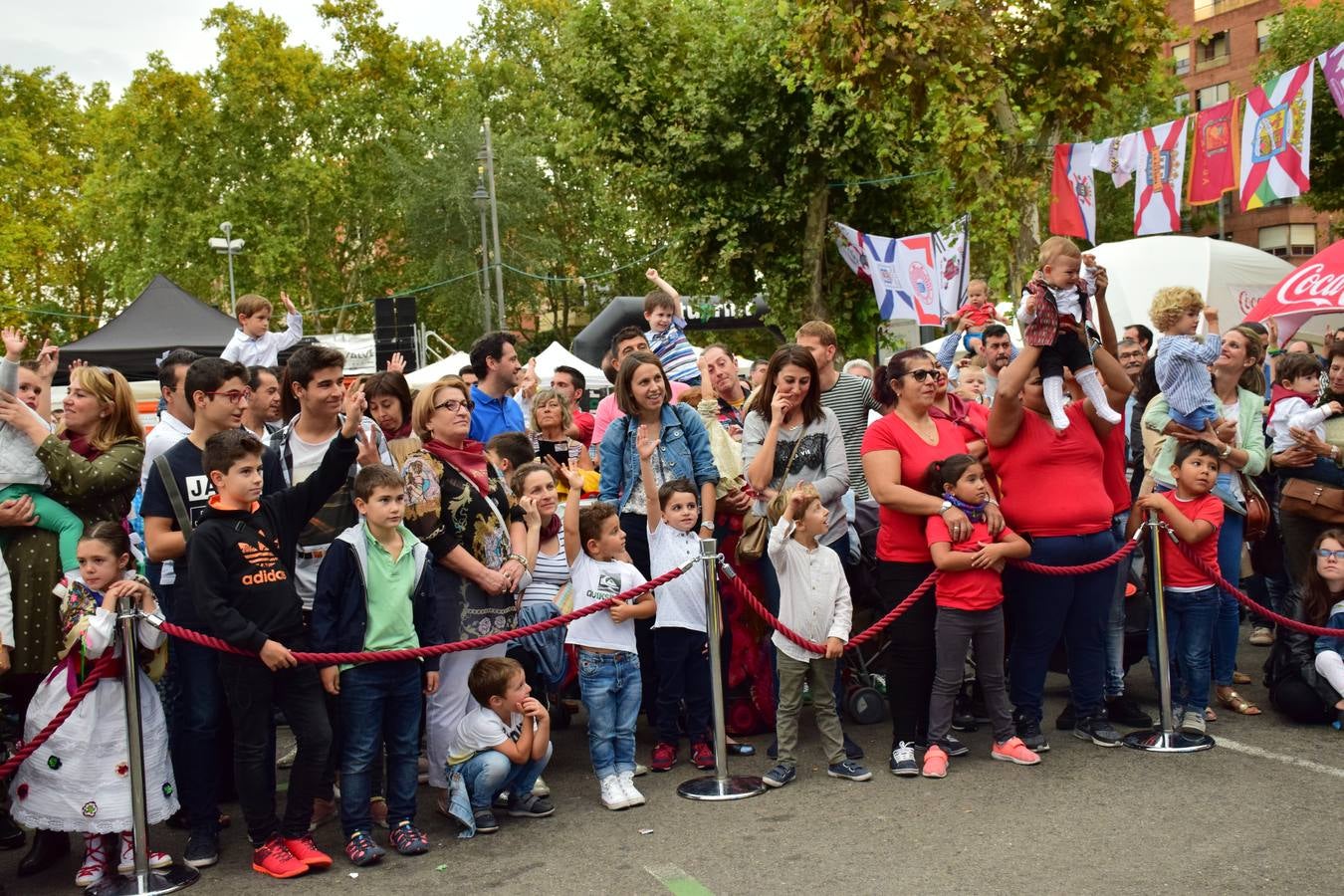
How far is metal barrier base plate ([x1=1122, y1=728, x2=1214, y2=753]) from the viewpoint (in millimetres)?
5887

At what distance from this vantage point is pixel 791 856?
4730 mm

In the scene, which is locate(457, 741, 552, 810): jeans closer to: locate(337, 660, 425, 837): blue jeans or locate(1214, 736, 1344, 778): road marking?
locate(337, 660, 425, 837): blue jeans

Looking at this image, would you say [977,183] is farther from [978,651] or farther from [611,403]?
[978,651]

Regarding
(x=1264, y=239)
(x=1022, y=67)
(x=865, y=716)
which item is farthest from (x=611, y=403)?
(x=1264, y=239)

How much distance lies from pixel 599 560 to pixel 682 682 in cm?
74

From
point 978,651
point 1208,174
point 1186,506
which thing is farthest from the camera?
point 1208,174

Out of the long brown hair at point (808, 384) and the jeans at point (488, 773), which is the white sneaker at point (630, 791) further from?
the long brown hair at point (808, 384)

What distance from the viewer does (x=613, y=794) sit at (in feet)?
18.0

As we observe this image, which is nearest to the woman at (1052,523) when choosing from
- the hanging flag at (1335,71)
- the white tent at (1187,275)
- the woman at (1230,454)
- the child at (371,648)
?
the woman at (1230,454)

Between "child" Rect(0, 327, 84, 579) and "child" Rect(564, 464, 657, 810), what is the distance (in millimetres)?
2150

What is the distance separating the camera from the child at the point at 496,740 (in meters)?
5.23

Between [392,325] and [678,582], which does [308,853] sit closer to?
[678,582]

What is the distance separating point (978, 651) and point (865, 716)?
3.35ft

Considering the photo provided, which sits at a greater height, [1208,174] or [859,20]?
[859,20]
